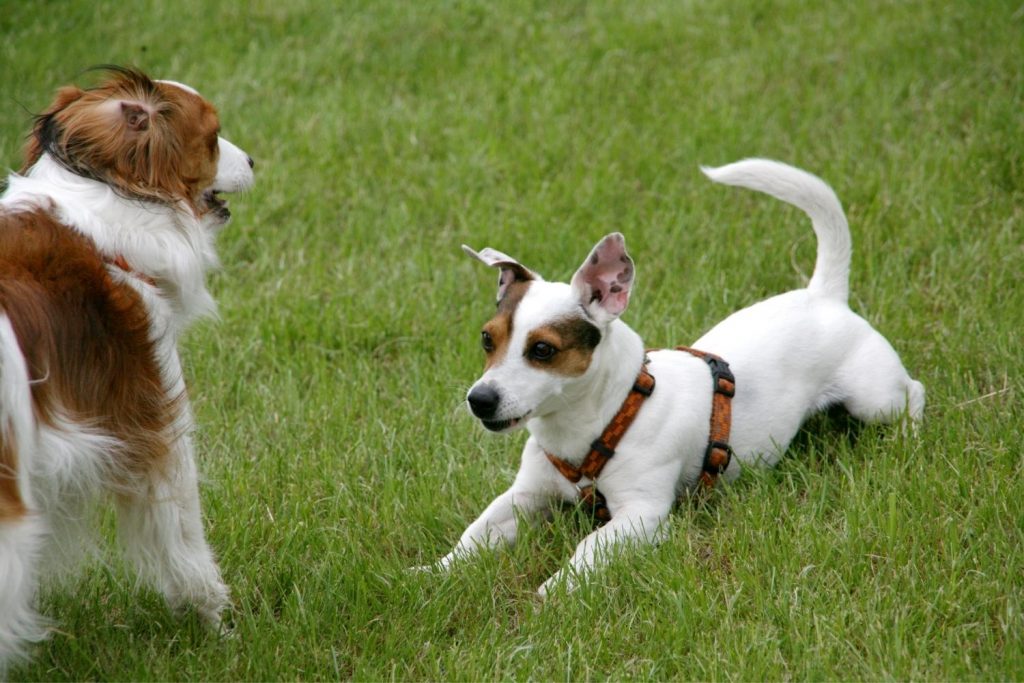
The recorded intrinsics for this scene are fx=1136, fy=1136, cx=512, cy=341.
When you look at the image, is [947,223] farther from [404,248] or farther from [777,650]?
[777,650]

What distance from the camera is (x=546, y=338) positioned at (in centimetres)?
343

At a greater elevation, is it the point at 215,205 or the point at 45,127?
the point at 45,127

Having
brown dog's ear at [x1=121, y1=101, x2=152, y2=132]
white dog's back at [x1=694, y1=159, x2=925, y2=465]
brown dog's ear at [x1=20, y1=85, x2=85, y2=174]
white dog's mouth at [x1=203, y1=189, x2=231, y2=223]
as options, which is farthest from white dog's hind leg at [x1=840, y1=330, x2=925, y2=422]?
brown dog's ear at [x1=20, y1=85, x2=85, y2=174]

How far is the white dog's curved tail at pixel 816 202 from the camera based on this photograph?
13.3 ft

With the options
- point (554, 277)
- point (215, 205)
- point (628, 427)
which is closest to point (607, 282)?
point (628, 427)

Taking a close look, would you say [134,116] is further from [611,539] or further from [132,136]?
[611,539]

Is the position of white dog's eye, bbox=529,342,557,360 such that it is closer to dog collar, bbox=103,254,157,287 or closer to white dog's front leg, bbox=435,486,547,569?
white dog's front leg, bbox=435,486,547,569

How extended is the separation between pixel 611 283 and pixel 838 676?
1.31 metres

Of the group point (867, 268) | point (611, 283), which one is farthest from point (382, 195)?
point (611, 283)

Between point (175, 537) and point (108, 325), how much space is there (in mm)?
676

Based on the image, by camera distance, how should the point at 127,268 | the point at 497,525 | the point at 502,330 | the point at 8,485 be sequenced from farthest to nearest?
1. the point at 497,525
2. the point at 502,330
3. the point at 127,268
4. the point at 8,485

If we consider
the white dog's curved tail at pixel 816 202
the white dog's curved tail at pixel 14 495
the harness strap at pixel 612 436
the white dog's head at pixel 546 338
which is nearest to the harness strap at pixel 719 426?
the harness strap at pixel 612 436

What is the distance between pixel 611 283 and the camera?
353 centimetres

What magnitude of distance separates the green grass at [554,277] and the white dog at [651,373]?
0.43 feet
